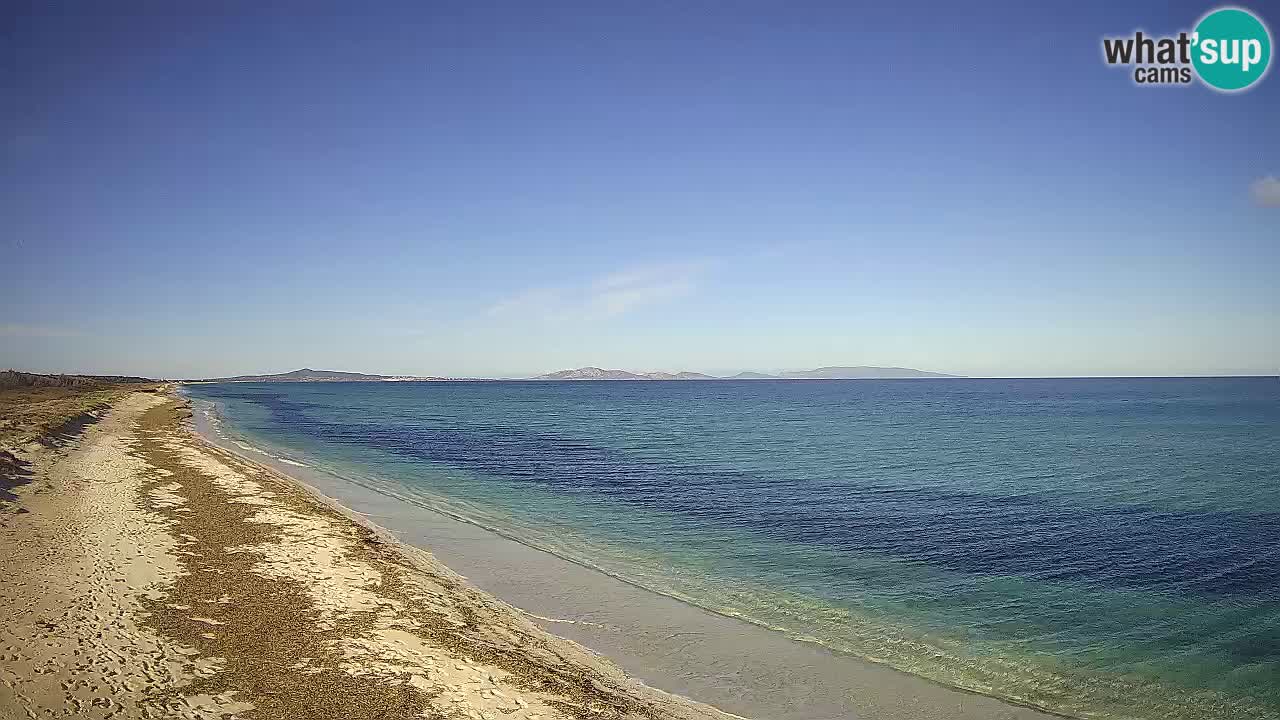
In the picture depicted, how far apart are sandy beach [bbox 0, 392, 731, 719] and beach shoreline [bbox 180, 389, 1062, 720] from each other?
58 cm

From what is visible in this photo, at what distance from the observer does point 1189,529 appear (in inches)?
822

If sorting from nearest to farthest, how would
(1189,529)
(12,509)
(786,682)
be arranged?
1. (786,682)
2. (12,509)
3. (1189,529)

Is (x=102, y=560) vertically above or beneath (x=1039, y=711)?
above

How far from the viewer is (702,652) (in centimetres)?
1159

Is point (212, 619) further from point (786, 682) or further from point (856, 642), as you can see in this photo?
point (856, 642)

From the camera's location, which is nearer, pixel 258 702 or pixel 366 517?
pixel 258 702

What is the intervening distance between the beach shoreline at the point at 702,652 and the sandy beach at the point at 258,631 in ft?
1.92

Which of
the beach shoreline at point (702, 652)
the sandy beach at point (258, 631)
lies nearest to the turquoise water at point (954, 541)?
the beach shoreline at point (702, 652)

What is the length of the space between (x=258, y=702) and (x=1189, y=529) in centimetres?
2540

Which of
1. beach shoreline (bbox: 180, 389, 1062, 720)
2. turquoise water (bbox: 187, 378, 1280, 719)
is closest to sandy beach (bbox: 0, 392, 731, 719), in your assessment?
beach shoreline (bbox: 180, 389, 1062, 720)

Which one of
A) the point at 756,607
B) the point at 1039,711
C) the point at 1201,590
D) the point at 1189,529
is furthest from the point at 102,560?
the point at 1189,529

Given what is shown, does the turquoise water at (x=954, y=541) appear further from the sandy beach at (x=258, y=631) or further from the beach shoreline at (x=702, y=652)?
the sandy beach at (x=258, y=631)

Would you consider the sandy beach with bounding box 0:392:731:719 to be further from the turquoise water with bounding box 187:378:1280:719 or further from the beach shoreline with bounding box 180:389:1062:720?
the turquoise water with bounding box 187:378:1280:719

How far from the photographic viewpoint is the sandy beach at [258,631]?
8.73 metres
